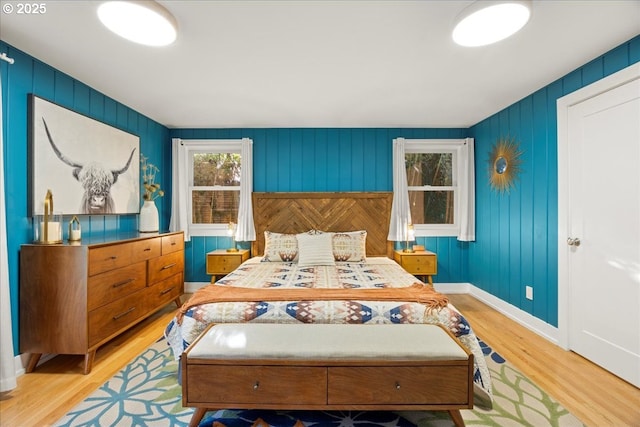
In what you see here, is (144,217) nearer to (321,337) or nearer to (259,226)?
(259,226)

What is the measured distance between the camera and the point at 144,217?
10.8 feet

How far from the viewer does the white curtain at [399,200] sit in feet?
13.5

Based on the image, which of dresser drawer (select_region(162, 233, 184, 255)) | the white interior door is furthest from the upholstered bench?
dresser drawer (select_region(162, 233, 184, 255))

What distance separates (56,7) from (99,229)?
2003 mm

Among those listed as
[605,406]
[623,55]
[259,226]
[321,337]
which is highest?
[623,55]

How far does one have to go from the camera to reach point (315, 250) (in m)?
3.38

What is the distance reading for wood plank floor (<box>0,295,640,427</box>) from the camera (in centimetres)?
177

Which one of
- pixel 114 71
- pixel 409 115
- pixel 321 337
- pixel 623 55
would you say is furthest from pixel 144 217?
pixel 623 55

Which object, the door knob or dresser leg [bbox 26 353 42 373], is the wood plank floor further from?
the door knob

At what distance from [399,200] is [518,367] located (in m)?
2.34

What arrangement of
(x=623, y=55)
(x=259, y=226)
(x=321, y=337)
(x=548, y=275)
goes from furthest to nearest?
(x=259, y=226) → (x=548, y=275) → (x=623, y=55) → (x=321, y=337)

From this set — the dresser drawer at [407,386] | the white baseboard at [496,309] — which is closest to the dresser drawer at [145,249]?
the white baseboard at [496,309]

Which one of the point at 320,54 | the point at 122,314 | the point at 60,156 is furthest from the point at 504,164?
the point at 60,156

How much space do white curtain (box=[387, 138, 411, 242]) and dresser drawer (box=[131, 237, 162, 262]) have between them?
289cm
